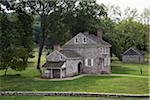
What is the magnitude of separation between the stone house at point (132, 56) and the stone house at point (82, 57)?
964 inches

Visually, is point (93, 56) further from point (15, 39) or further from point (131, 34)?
point (131, 34)

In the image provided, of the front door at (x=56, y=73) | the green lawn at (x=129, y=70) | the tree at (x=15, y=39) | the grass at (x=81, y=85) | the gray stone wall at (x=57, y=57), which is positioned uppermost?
the tree at (x=15, y=39)

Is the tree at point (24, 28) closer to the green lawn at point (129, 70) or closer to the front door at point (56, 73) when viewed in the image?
the front door at point (56, 73)

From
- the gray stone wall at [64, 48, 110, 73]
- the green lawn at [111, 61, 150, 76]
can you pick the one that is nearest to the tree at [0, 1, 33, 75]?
the gray stone wall at [64, 48, 110, 73]

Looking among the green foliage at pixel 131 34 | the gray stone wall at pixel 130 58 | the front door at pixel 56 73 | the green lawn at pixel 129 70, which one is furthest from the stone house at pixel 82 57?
the green foliage at pixel 131 34

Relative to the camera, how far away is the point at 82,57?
149 ft

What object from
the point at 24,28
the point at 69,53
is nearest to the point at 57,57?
the point at 69,53

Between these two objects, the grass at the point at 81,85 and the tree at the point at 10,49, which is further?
the tree at the point at 10,49

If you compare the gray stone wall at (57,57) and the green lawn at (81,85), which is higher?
the gray stone wall at (57,57)

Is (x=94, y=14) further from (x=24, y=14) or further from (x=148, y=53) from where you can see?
(x=148, y=53)

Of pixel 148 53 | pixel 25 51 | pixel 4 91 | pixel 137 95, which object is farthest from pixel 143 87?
pixel 148 53

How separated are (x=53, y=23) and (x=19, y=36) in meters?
10.3

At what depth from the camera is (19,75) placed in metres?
42.3

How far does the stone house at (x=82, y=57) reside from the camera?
41656 millimetres
